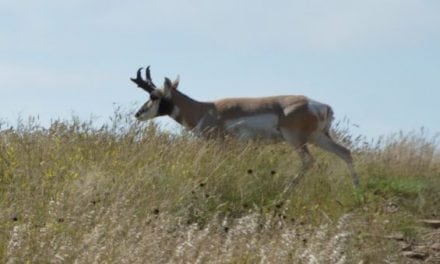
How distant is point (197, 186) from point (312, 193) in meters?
1.30

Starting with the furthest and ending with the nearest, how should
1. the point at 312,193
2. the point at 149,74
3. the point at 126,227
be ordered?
the point at 149,74 → the point at 312,193 → the point at 126,227

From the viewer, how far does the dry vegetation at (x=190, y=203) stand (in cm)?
782

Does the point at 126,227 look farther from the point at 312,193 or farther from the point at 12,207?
the point at 312,193

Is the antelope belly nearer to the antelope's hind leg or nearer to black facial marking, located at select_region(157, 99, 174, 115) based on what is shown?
the antelope's hind leg

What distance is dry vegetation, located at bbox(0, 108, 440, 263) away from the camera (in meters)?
7.82

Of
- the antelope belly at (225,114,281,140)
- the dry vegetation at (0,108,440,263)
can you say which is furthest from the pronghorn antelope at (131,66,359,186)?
the dry vegetation at (0,108,440,263)

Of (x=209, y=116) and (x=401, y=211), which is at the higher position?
(x=209, y=116)

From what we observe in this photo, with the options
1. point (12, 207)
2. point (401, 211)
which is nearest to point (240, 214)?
point (401, 211)

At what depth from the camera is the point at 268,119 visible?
54.4ft

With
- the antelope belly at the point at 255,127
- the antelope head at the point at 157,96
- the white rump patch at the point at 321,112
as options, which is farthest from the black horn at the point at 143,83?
the white rump patch at the point at 321,112

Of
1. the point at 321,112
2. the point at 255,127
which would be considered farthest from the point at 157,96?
the point at 321,112

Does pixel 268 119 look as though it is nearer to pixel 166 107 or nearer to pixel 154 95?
pixel 166 107

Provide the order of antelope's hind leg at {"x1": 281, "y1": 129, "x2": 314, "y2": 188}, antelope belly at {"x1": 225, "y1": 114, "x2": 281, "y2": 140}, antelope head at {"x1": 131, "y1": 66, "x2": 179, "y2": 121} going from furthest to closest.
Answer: antelope head at {"x1": 131, "y1": 66, "x2": 179, "y2": 121}, antelope belly at {"x1": 225, "y1": 114, "x2": 281, "y2": 140}, antelope's hind leg at {"x1": 281, "y1": 129, "x2": 314, "y2": 188}

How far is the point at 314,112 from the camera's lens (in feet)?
53.9
